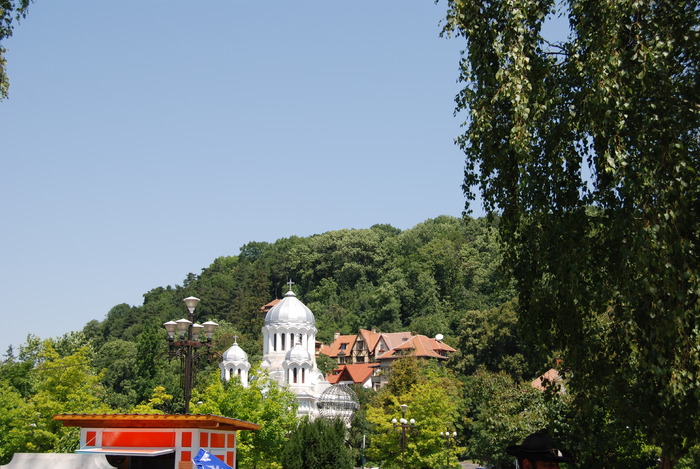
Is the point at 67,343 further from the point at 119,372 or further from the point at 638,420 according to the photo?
the point at 638,420

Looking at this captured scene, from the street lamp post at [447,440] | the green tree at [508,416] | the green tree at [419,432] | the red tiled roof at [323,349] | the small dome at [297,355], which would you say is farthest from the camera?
the red tiled roof at [323,349]

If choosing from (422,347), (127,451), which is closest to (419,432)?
(127,451)

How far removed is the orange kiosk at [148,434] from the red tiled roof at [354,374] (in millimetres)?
70806

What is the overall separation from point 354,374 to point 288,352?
2027 centimetres

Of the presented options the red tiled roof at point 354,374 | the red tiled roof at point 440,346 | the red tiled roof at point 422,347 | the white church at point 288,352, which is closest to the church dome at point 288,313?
the white church at point 288,352

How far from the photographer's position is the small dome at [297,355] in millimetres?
69250

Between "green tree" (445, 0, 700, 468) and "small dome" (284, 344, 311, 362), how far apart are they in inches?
2221

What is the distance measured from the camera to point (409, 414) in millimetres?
44281

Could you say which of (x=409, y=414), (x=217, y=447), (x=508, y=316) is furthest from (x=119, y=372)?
(x=217, y=447)

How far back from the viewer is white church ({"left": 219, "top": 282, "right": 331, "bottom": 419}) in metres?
70.1

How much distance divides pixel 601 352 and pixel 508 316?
59543 mm

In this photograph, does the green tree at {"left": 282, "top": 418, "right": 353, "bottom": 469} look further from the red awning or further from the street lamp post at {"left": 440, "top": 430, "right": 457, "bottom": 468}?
the red awning

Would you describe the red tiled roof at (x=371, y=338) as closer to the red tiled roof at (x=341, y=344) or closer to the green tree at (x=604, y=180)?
the red tiled roof at (x=341, y=344)

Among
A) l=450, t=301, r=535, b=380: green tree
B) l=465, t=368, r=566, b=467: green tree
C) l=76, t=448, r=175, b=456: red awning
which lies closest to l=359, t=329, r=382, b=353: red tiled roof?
l=450, t=301, r=535, b=380: green tree
